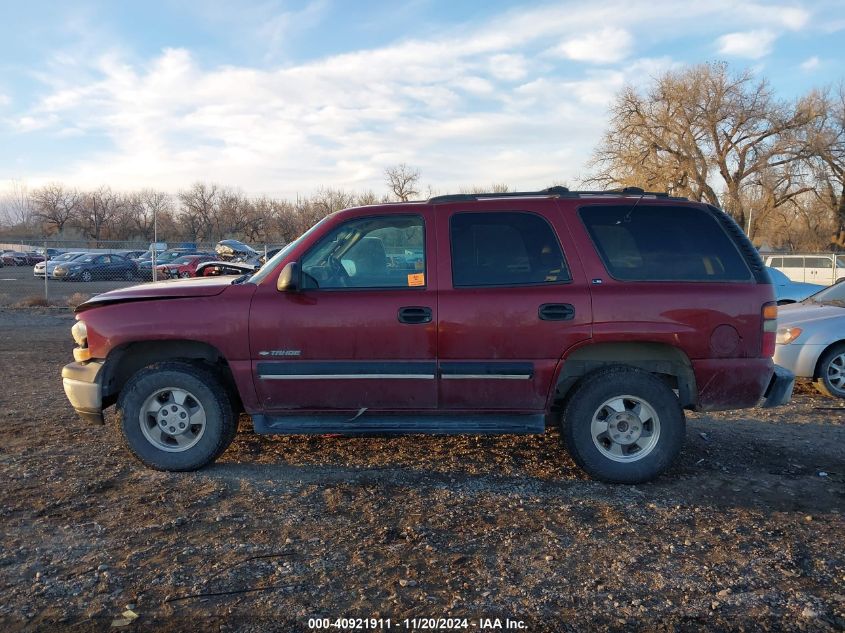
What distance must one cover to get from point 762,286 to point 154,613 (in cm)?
417

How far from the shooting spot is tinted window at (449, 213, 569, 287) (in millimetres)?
4449

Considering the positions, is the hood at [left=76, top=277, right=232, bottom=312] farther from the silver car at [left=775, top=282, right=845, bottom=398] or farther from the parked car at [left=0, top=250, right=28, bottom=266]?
the parked car at [left=0, top=250, right=28, bottom=266]

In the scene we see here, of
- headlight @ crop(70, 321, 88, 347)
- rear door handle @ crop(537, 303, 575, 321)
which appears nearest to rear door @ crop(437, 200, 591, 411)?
rear door handle @ crop(537, 303, 575, 321)

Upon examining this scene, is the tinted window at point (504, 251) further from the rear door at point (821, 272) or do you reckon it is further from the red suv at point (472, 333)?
the rear door at point (821, 272)

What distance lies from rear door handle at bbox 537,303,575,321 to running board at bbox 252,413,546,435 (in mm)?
708

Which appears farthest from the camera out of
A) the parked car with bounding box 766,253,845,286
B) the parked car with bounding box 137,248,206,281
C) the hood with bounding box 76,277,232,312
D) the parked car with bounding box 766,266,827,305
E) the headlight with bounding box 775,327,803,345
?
the parked car with bounding box 137,248,206,281

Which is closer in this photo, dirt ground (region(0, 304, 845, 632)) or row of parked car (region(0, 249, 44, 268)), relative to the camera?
dirt ground (region(0, 304, 845, 632))

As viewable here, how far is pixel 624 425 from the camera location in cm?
446

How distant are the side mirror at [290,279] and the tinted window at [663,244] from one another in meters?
2.05

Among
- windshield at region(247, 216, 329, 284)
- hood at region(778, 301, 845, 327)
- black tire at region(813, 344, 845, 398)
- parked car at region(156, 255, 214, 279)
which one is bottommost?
black tire at region(813, 344, 845, 398)

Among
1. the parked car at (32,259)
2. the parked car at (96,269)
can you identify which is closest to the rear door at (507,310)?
the parked car at (96,269)

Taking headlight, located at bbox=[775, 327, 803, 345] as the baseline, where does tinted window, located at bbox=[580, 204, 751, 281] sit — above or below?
above

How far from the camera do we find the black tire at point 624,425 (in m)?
4.38

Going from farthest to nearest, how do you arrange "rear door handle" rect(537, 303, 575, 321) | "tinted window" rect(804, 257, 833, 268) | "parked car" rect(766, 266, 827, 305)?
"tinted window" rect(804, 257, 833, 268)
"parked car" rect(766, 266, 827, 305)
"rear door handle" rect(537, 303, 575, 321)
